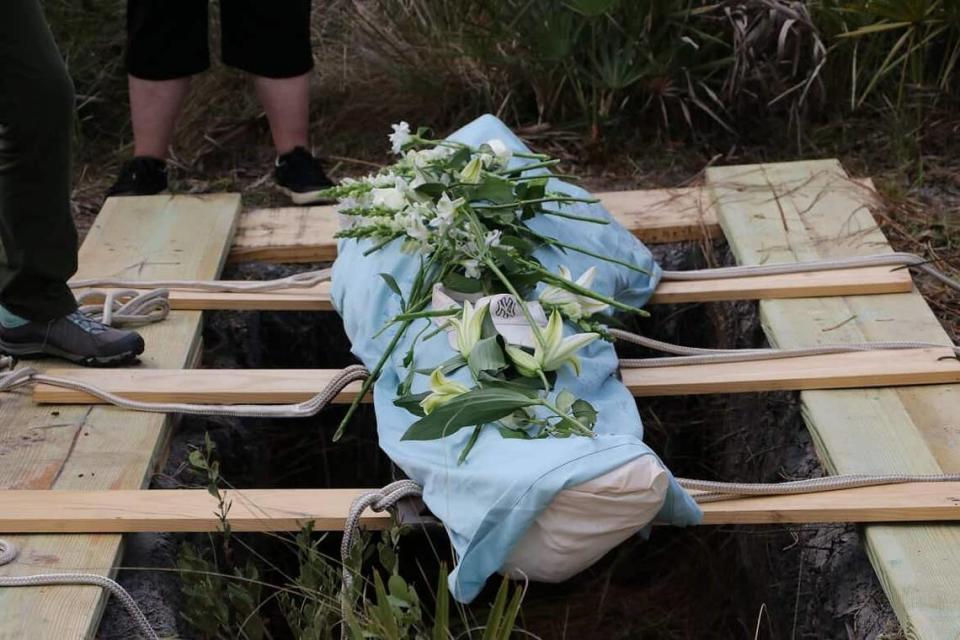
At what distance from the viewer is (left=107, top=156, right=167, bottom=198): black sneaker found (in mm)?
3602

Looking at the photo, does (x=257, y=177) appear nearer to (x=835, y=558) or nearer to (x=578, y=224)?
(x=578, y=224)

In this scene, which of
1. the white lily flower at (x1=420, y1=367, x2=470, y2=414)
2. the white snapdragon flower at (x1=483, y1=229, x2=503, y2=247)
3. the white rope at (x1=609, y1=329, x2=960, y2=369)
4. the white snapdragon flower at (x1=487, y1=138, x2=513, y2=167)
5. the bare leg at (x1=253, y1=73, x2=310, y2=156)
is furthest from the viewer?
the bare leg at (x1=253, y1=73, x2=310, y2=156)

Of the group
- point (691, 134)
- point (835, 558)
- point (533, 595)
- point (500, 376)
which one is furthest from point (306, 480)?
point (691, 134)

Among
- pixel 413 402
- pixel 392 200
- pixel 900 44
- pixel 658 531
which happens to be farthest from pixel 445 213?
pixel 900 44

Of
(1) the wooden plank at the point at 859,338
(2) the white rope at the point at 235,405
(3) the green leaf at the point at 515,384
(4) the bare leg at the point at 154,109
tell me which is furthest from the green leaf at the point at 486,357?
(4) the bare leg at the point at 154,109

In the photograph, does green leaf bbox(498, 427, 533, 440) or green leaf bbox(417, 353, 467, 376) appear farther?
green leaf bbox(417, 353, 467, 376)

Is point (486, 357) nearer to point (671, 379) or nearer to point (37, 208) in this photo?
point (671, 379)

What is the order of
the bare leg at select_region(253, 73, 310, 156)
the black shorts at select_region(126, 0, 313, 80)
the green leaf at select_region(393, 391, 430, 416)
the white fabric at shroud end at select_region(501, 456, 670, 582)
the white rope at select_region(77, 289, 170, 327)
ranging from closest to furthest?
the white fabric at shroud end at select_region(501, 456, 670, 582) < the green leaf at select_region(393, 391, 430, 416) < the white rope at select_region(77, 289, 170, 327) < the black shorts at select_region(126, 0, 313, 80) < the bare leg at select_region(253, 73, 310, 156)

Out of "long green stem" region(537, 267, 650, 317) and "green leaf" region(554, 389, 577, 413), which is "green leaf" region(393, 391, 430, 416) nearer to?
"green leaf" region(554, 389, 577, 413)

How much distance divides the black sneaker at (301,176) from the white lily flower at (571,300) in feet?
4.55

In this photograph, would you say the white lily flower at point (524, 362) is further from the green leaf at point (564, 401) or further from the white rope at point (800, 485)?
the white rope at point (800, 485)

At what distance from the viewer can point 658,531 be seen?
302 cm

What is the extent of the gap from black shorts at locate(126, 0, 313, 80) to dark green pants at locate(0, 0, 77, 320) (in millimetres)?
1075

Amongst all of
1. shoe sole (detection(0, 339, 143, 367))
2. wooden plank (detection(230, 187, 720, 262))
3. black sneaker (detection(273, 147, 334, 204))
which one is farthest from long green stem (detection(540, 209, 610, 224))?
black sneaker (detection(273, 147, 334, 204))
